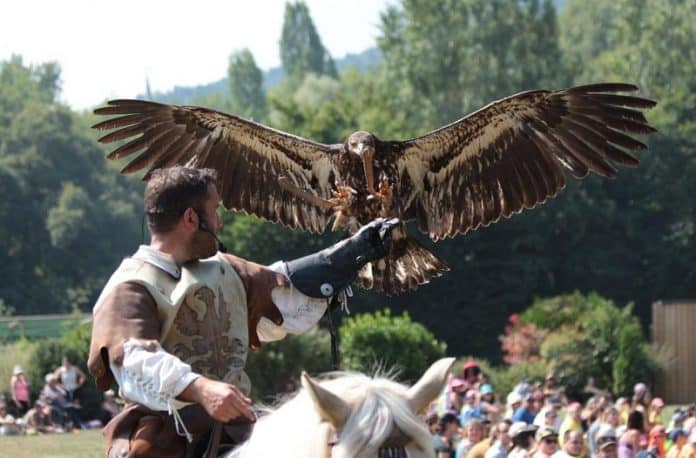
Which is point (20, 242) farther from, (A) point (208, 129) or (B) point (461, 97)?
(A) point (208, 129)

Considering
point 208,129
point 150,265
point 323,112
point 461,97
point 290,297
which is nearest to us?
point 150,265

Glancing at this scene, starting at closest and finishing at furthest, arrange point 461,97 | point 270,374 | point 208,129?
1. point 208,129
2. point 270,374
3. point 461,97

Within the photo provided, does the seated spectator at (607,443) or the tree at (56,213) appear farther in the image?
the tree at (56,213)

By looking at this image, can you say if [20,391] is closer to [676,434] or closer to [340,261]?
[676,434]

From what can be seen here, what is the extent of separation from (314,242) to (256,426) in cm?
3912

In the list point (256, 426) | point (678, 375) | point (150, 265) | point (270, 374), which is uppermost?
point (150, 265)


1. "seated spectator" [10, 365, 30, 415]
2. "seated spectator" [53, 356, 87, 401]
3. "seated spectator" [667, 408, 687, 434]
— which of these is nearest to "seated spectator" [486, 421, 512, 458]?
"seated spectator" [667, 408, 687, 434]

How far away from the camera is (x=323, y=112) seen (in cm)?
4900

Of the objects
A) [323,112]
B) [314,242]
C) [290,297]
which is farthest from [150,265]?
[323,112]

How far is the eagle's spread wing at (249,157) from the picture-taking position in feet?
33.7

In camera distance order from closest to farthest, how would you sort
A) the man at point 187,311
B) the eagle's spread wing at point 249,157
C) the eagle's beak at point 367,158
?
1. the man at point 187,311
2. the eagle's beak at point 367,158
3. the eagle's spread wing at point 249,157

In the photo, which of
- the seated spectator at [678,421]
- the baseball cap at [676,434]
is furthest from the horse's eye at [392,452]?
the seated spectator at [678,421]

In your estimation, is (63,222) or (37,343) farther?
(63,222)

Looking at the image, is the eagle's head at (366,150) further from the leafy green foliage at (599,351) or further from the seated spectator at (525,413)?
the leafy green foliage at (599,351)
